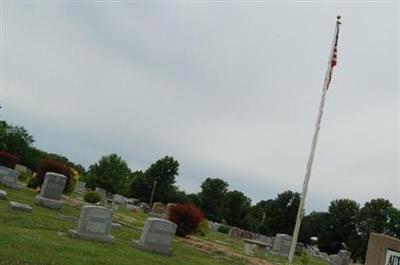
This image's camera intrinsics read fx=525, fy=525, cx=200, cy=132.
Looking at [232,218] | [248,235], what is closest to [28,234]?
[248,235]

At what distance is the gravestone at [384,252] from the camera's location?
21.2 ft

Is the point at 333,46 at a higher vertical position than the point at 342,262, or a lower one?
higher

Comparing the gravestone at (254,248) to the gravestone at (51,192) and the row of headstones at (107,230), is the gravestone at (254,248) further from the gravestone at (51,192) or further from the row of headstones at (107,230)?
the gravestone at (51,192)

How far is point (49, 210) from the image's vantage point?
21578 millimetres

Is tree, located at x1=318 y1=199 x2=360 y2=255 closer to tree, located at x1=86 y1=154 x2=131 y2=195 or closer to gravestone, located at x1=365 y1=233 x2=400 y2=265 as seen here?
tree, located at x1=86 y1=154 x2=131 y2=195

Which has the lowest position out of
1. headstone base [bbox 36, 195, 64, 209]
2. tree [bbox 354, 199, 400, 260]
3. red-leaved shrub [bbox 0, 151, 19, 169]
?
headstone base [bbox 36, 195, 64, 209]

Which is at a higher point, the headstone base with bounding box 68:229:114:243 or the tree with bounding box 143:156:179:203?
the tree with bounding box 143:156:179:203

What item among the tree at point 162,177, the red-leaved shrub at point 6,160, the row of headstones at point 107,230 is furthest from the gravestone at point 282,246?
the tree at point 162,177

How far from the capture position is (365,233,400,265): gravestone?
6.45m

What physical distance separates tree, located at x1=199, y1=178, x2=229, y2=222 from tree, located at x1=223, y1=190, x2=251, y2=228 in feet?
2.46

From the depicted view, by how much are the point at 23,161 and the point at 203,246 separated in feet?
149

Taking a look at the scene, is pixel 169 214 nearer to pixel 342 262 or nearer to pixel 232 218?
pixel 342 262

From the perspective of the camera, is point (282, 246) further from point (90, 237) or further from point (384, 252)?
point (384, 252)

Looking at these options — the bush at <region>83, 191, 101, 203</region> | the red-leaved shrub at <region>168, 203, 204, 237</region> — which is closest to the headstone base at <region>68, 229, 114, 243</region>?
the red-leaved shrub at <region>168, 203, 204, 237</region>
